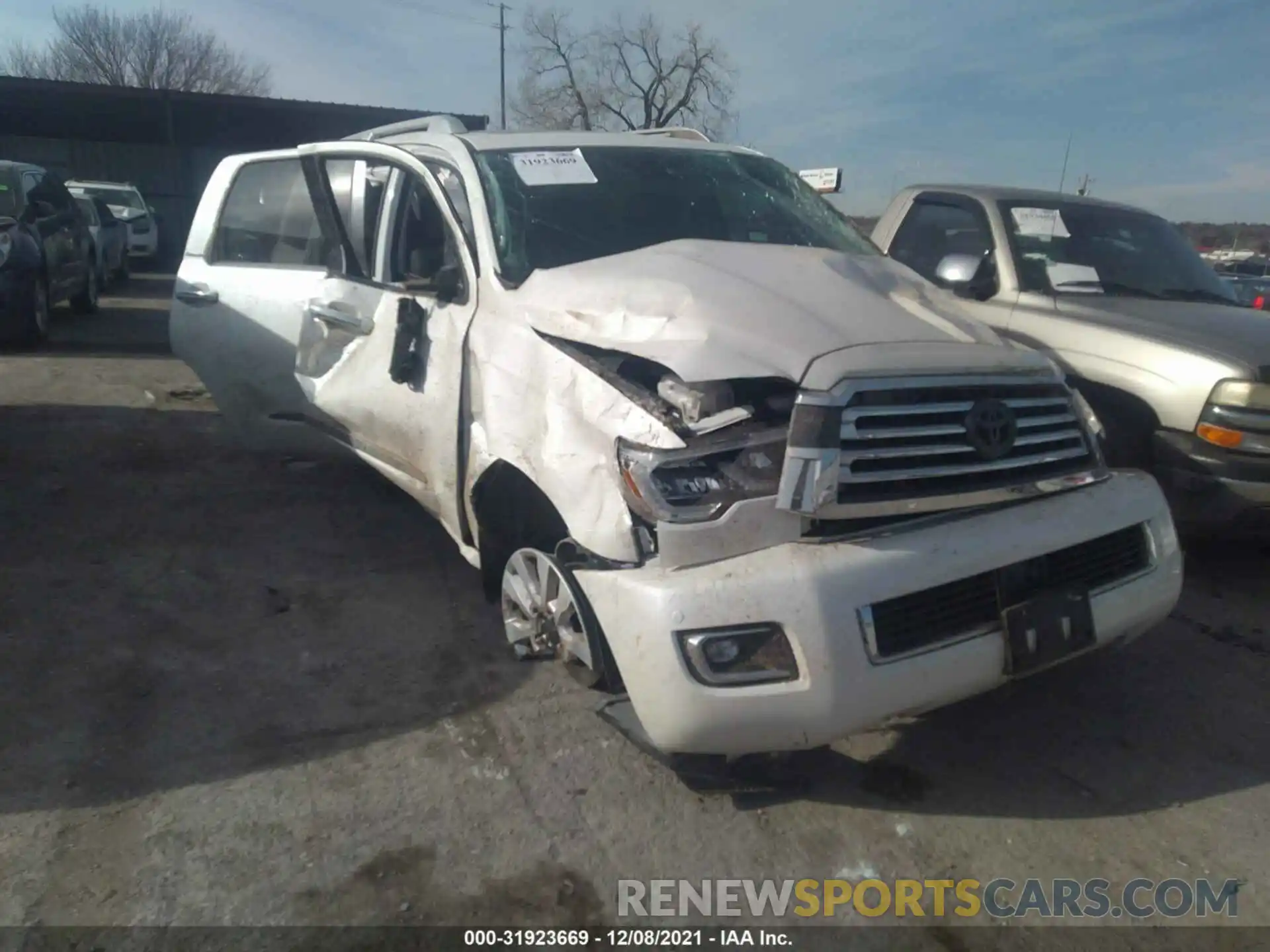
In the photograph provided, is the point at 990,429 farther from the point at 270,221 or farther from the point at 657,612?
the point at 270,221

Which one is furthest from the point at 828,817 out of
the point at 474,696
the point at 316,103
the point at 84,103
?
the point at 84,103

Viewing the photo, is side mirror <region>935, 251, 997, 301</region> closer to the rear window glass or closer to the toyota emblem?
the toyota emblem

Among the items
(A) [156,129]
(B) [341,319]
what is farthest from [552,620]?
(A) [156,129]

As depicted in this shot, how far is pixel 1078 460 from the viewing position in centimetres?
312

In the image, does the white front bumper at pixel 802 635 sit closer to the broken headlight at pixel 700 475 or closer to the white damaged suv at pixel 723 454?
the white damaged suv at pixel 723 454

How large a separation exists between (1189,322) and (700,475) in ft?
10.8

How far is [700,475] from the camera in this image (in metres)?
2.67

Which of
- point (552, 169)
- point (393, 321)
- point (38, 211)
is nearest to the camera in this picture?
point (552, 169)

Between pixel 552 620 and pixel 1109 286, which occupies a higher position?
pixel 1109 286

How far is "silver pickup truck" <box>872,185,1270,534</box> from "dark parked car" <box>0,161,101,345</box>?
7657 millimetres

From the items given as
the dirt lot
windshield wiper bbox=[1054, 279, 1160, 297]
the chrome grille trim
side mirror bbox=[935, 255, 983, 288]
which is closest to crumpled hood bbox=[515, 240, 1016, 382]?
the chrome grille trim

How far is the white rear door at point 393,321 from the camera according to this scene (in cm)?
366

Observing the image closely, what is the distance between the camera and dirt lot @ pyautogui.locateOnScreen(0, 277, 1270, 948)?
258cm

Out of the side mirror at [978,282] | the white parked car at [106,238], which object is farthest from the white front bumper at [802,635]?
the white parked car at [106,238]
